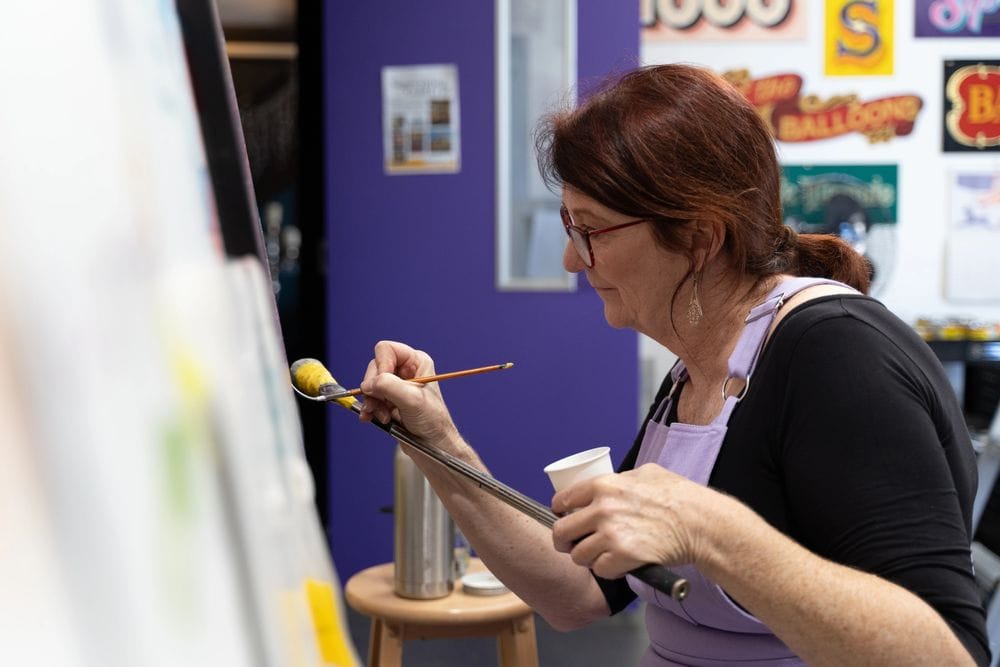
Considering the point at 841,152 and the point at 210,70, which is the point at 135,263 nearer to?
the point at 210,70

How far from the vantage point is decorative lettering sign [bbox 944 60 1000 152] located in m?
5.00

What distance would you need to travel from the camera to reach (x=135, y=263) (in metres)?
0.32

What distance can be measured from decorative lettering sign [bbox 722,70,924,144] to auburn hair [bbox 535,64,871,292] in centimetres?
388

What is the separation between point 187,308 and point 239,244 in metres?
0.07

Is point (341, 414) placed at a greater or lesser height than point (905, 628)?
lesser

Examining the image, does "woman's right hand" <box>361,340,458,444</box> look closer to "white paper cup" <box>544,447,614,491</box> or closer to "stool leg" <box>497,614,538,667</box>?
"white paper cup" <box>544,447,614,491</box>

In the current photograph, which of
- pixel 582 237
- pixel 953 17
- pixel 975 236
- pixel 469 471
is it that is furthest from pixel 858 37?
pixel 469 471

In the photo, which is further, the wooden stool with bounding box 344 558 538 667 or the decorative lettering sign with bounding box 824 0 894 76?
the decorative lettering sign with bounding box 824 0 894 76

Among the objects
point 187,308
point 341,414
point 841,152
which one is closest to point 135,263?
point 187,308

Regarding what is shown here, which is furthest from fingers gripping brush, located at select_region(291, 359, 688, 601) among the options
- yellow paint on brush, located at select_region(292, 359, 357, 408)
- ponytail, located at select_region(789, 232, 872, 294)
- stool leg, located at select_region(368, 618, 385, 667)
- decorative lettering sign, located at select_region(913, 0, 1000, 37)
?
decorative lettering sign, located at select_region(913, 0, 1000, 37)

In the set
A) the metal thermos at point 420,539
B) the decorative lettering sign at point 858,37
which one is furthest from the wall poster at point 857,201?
the metal thermos at point 420,539

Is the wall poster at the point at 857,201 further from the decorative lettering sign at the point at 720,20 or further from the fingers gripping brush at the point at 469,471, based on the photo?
the fingers gripping brush at the point at 469,471

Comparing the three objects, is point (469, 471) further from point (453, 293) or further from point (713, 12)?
point (713, 12)

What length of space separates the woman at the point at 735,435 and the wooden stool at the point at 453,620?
23.9 inches
